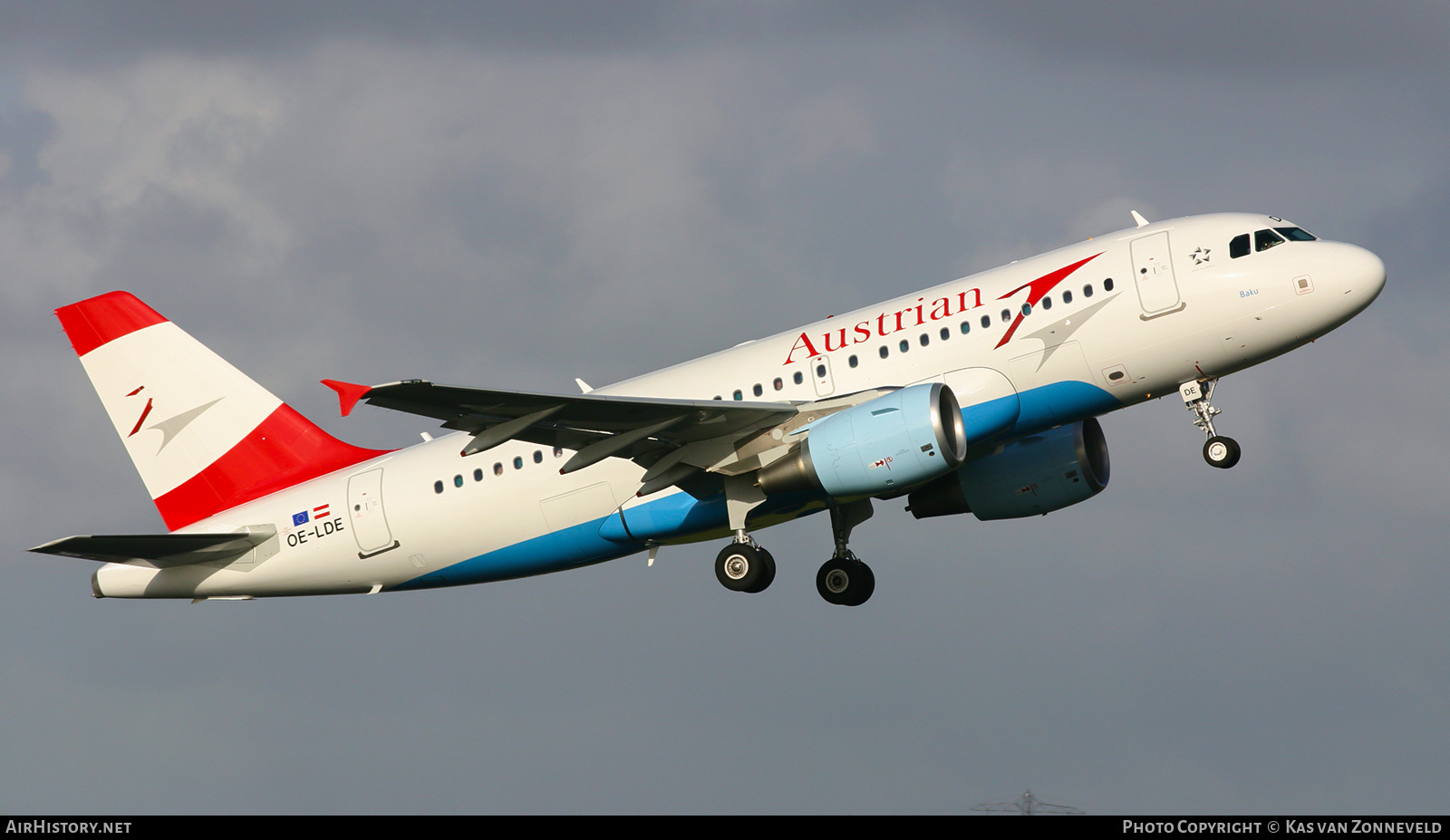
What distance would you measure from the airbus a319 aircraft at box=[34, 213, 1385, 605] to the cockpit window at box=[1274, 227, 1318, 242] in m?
0.08

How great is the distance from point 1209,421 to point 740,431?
9.51 m

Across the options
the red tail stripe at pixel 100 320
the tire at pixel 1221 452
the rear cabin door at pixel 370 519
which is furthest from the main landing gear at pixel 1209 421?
the red tail stripe at pixel 100 320

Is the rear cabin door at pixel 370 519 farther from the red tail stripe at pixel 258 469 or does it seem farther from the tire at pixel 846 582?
the tire at pixel 846 582

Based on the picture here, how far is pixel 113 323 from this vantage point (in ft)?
119

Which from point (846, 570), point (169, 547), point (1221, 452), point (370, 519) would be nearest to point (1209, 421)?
point (1221, 452)

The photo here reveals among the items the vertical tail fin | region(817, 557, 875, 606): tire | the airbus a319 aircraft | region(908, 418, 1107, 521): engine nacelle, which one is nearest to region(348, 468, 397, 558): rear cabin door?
the airbus a319 aircraft

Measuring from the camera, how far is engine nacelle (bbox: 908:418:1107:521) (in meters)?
32.8

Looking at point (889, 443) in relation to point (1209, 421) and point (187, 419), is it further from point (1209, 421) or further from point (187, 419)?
point (187, 419)

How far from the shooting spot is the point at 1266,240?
27938 mm

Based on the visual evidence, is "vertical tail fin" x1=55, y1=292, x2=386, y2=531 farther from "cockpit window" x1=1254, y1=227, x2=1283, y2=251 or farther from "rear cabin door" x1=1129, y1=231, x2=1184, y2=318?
"cockpit window" x1=1254, y1=227, x2=1283, y2=251

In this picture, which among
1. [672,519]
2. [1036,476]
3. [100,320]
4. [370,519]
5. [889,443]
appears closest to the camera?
[889,443]

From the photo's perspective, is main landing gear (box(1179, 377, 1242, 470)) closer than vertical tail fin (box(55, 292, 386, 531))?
Yes

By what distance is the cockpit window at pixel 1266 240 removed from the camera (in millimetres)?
27891

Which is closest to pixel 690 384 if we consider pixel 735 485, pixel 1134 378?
pixel 735 485
